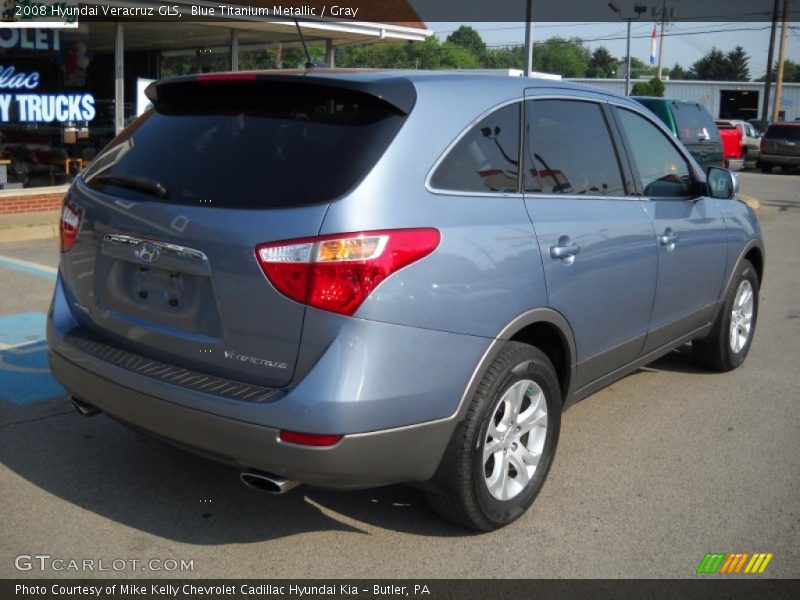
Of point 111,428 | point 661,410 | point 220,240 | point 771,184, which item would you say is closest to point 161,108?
point 220,240

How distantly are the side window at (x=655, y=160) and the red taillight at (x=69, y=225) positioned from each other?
2816mm

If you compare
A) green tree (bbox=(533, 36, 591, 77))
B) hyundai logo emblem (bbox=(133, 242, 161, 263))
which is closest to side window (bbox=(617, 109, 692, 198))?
hyundai logo emblem (bbox=(133, 242, 161, 263))

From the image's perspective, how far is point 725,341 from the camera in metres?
5.98

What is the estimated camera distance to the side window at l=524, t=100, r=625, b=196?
4.01 meters

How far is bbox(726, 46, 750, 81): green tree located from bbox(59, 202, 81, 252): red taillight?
136m

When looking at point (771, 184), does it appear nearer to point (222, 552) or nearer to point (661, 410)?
point (661, 410)

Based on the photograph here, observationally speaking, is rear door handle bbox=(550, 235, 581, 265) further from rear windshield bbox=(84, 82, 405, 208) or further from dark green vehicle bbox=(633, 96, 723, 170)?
dark green vehicle bbox=(633, 96, 723, 170)

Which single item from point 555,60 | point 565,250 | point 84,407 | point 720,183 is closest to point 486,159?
point 565,250

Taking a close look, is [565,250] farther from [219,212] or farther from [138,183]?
[138,183]

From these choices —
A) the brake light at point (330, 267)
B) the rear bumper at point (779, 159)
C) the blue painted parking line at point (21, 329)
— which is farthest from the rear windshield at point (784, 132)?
the brake light at point (330, 267)

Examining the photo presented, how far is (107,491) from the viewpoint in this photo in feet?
13.1

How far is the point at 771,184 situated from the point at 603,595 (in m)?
23.9

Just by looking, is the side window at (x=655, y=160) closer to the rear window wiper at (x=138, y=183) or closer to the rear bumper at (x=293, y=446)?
the rear bumper at (x=293, y=446)

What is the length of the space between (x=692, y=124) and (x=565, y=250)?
44.0 feet
